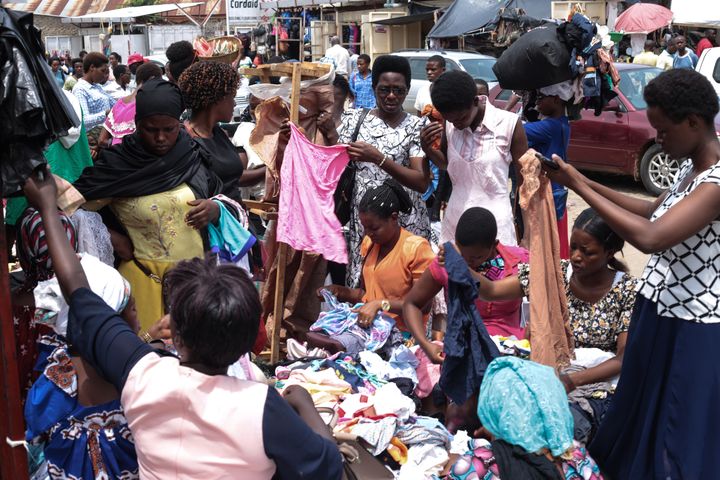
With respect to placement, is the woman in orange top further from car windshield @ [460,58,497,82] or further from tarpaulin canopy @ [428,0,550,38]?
tarpaulin canopy @ [428,0,550,38]

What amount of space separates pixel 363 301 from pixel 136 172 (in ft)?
5.51

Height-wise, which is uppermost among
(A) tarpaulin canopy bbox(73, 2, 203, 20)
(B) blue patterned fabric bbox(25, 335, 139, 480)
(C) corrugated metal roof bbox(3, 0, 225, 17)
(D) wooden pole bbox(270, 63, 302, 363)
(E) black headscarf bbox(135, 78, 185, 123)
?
(C) corrugated metal roof bbox(3, 0, 225, 17)

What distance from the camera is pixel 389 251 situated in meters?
4.72

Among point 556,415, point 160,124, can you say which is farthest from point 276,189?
point 556,415

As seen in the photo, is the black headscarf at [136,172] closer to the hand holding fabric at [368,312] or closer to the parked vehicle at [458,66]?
the hand holding fabric at [368,312]

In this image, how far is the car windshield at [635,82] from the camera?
11.6 meters

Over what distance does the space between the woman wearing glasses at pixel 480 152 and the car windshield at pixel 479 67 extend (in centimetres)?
1088

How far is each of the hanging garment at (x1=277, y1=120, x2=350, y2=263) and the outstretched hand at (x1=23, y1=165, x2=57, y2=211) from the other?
7.54ft

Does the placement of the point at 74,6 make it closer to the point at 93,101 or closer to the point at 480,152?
the point at 93,101

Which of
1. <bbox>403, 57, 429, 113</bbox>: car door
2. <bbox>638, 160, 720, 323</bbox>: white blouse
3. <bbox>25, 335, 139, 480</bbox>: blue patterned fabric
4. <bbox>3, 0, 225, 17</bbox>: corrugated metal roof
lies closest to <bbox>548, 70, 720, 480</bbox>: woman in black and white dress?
<bbox>638, 160, 720, 323</bbox>: white blouse

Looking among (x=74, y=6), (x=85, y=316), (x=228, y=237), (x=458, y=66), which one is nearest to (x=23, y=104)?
(x=85, y=316)

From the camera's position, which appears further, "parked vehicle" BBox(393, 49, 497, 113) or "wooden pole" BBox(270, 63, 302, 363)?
"parked vehicle" BBox(393, 49, 497, 113)

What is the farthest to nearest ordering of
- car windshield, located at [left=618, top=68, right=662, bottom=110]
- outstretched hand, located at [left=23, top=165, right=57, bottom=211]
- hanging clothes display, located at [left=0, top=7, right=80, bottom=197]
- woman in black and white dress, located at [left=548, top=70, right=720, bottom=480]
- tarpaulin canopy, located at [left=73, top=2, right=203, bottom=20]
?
tarpaulin canopy, located at [left=73, top=2, right=203, bottom=20]
car windshield, located at [left=618, top=68, right=662, bottom=110]
woman in black and white dress, located at [left=548, top=70, right=720, bottom=480]
outstretched hand, located at [left=23, top=165, right=57, bottom=211]
hanging clothes display, located at [left=0, top=7, right=80, bottom=197]

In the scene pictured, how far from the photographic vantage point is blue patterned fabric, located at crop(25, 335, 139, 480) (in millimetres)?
2711
